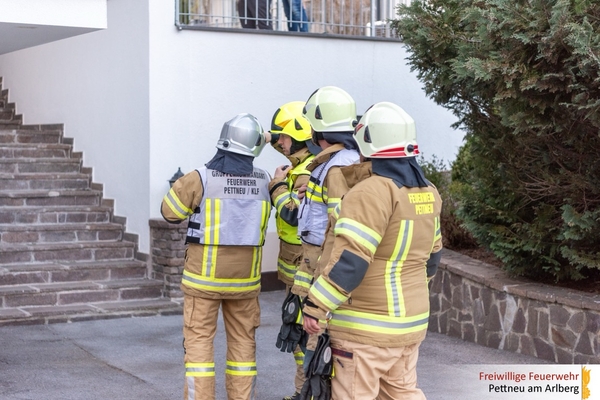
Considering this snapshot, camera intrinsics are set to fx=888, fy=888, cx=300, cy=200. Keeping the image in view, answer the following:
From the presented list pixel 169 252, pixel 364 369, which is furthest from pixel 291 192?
pixel 169 252

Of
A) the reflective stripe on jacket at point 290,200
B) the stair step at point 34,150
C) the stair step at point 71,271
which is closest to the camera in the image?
the reflective stripe on jacket at point 290,200

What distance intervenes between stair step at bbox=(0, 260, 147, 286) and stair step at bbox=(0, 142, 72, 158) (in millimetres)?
2013

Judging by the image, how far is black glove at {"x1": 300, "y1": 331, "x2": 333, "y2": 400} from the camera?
4.13 meters

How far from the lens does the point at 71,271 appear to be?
9430 millimetres

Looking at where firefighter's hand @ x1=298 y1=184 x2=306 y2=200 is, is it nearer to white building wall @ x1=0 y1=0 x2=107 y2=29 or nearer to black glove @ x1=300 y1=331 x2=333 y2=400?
black glove @ x1=300 y1=331 x2=333 y2=400

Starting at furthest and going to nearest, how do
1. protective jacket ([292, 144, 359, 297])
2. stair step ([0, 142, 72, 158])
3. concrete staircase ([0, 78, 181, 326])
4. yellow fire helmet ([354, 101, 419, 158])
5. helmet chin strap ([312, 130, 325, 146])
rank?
stair step ([0, 142, 72, 158]) → concrete staircase ([0, 78, 181, 326]) → helmet chin strap ([312, 130, 325, 146]) → protective jacket ([292, 144, 359, 297]) → yellow fire helmet ([354, 101, 419, 158])

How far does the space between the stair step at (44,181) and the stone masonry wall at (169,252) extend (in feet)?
5.51

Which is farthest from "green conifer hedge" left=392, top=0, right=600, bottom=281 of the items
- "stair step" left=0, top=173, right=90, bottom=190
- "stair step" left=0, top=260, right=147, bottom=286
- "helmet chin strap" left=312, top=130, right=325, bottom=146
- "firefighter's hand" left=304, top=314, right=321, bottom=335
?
"stair step" left=0, top=173, right=90, bottom=190

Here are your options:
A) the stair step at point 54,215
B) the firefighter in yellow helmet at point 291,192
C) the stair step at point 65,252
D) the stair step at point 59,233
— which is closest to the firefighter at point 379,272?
the firefighter in yellow helmet at point 291,192

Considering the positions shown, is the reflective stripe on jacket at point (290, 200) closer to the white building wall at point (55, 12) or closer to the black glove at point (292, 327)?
the black glove at point (292, 327)

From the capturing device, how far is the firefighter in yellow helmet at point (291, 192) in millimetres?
5500

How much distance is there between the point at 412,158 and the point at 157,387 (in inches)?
123

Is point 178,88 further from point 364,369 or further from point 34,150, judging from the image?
point 364,369

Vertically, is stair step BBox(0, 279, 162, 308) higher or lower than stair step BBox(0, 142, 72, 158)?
lower
